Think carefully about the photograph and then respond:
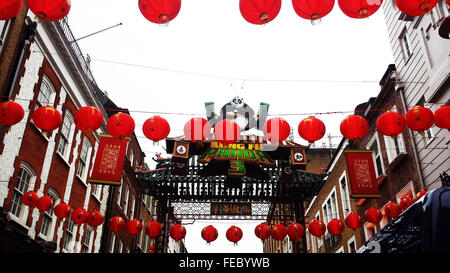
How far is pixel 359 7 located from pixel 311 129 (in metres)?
4.27

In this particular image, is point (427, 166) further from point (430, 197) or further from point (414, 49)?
point (430, 197)

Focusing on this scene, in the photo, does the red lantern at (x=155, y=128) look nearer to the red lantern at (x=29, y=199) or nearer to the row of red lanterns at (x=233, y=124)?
the row of red lanterns at (x=233, y=124)

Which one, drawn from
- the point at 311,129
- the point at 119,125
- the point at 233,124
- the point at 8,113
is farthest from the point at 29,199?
the point at 311,129

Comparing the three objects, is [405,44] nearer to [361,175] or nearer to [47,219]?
[361,175]

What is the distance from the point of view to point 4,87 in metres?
11.6

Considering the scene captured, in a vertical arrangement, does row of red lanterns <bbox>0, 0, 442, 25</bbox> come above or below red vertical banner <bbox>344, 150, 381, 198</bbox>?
below

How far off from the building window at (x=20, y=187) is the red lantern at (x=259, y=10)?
1125 cm

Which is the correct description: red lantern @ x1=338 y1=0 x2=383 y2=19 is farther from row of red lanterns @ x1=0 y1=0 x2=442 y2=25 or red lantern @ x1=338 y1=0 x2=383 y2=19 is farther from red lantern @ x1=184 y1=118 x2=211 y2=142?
red lantern @ x1=184 y1=118 x2=211 y2=142

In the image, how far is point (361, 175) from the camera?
12758 millimetres

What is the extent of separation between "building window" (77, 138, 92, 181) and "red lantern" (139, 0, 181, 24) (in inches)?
585

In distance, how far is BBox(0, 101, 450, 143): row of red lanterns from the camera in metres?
8.48

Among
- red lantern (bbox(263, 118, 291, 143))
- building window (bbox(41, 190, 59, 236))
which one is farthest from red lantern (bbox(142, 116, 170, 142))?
building window (bbox(41, 190, 59, 236))
